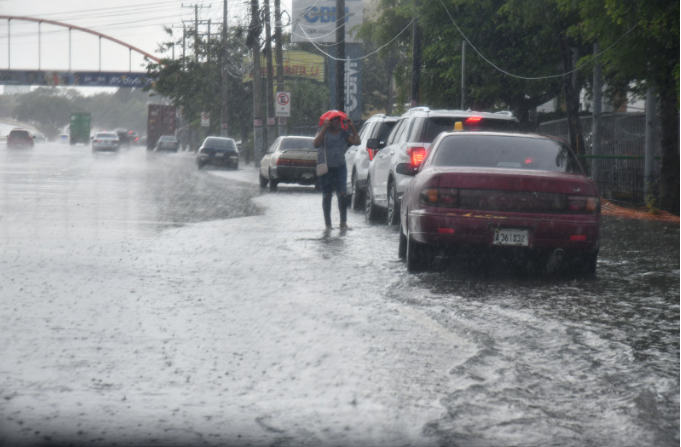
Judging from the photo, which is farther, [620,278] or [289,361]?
[620,278]

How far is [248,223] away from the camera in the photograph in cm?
1542

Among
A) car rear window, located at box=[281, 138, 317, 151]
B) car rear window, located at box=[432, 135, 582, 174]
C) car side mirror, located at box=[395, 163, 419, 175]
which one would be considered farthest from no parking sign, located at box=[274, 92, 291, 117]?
car rear window, located at box=[432, 135, 582, 174]

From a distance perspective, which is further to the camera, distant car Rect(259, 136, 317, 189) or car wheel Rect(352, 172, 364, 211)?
distant car Rect(259, 136, 317, 189)

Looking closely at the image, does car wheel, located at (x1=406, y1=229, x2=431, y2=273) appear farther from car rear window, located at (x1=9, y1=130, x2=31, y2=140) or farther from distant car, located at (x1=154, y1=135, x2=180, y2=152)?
distant car, located at (x1=154, y1=135, x2=180, y2=152)

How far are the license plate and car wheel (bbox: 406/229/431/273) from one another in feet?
2.48

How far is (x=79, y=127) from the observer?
105188 millimetres

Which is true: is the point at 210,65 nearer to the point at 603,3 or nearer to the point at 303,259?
the point at 603,3

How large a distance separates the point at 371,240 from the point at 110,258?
3.59m

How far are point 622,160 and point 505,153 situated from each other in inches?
482

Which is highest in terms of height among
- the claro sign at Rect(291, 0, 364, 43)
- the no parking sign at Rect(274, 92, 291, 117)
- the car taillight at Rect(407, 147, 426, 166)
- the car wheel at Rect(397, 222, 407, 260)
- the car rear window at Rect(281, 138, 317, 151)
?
the claro sign at Rect(291, 0, 364, 43)

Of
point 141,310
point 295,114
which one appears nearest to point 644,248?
point 141,310

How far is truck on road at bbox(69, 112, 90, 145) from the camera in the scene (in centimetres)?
10519

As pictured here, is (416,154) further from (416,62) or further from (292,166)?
(416,62)

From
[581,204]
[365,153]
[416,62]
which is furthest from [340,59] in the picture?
[581,204]
